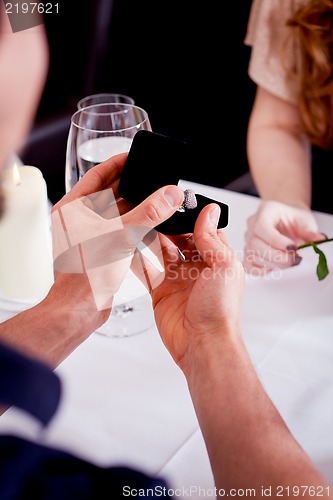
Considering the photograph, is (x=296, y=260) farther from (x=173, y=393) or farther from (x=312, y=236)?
(x=173, y=393)

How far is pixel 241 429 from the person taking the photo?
0.33 meters

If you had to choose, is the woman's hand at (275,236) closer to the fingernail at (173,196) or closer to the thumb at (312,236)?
the thumb at (312,236)

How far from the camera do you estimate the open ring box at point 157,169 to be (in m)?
0.44

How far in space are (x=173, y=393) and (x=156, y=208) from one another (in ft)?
0.47

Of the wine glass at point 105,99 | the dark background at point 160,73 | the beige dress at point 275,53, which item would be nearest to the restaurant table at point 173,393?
the wine glass at point 105,99

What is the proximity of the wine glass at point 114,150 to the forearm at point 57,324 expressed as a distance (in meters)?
0.02

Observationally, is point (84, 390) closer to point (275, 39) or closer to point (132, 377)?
point (132, 377)

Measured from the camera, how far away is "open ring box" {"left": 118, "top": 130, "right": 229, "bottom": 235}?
44 cm

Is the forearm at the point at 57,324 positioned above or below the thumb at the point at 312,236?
above

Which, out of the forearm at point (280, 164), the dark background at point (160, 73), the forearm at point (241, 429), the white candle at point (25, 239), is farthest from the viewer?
the dark background at point (160, 73)

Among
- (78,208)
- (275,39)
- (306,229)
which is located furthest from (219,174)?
(78,208)

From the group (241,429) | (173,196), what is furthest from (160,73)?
(241,429)

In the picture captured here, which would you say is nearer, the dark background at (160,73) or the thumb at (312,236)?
the thumb at (312,236)

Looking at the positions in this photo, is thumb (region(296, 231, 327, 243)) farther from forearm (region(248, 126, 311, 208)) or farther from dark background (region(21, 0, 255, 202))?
dark background (region(21, 0, 255, 202))
